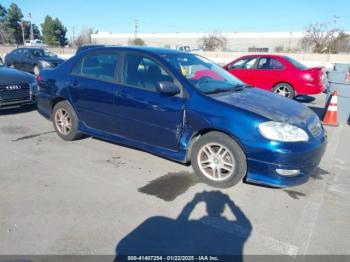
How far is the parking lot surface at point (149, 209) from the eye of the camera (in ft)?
9.36

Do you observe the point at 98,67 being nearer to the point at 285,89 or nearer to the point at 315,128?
the point at 315,128

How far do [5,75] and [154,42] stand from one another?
83552mm

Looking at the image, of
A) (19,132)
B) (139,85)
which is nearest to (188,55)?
(139,85)

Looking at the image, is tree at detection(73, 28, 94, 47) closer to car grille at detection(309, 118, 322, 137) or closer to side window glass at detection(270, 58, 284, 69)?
side window glass at detection(270, 58, 284, 69)

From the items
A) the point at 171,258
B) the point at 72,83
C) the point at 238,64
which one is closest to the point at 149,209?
the point at 171,258

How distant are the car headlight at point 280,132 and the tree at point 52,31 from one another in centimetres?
9607

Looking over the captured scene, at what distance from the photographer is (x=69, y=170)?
4.42 metres

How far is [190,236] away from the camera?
2.96 m

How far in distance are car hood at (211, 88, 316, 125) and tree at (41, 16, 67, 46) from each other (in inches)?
3750

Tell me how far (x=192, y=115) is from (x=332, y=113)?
195 inches

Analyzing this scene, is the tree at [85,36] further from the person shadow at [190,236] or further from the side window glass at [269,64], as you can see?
the person shadow at [190,236]

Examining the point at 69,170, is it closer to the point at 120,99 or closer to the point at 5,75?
the point at 120,99

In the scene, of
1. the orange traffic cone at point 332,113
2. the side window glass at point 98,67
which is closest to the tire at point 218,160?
the side window glass at point 98,67

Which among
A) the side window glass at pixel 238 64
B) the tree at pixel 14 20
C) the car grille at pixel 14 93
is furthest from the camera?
the tree at pixel 14 20
